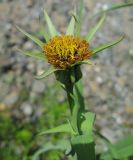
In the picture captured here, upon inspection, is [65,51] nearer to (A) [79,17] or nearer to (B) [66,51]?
(B) [66,51]

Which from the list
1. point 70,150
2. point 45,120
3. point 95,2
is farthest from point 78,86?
point 95,2

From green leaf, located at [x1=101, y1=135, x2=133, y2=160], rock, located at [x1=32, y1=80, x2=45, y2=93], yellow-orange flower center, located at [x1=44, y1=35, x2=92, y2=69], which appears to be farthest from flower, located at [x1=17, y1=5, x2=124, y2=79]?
rock, located at [x1=32, y1=80, x2=45, y2=93]

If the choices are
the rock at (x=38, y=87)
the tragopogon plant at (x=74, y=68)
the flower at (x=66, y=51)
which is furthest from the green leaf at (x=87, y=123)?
the rock at (x=38, y=87)

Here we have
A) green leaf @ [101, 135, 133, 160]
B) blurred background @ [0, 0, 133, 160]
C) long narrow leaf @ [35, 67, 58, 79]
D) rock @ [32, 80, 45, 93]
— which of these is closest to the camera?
long narrow leaf @ [35, 67, 58, 79]

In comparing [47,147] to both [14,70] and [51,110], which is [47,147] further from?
[14,70]

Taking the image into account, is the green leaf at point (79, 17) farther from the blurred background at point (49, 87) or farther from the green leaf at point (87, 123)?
the blurred background at point (49, 87)

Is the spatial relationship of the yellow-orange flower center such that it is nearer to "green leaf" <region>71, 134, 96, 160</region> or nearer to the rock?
"green leaf" <region>71, 134, 96, 160</region>

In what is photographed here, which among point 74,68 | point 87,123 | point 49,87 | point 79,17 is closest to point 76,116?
point 87,123
